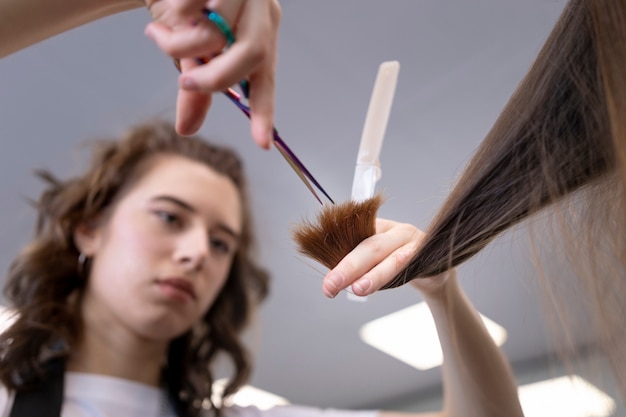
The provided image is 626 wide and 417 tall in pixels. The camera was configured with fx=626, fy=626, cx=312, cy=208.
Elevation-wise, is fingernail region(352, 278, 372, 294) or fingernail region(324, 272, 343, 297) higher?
fingernail region(324, 272, 343, 297)

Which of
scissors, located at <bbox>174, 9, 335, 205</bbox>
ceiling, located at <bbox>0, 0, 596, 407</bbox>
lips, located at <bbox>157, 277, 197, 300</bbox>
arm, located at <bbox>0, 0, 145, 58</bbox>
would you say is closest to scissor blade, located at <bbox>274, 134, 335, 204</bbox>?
scissors, located at <bbox>174, 9, 335, 205</bbox>

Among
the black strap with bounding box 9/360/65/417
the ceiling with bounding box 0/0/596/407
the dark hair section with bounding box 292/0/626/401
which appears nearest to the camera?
the dark hair section with bounding box 292/0/626/401

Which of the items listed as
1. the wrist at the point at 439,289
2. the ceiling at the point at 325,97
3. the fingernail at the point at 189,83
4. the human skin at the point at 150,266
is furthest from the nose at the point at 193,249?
the fingernail at the point at 189,83

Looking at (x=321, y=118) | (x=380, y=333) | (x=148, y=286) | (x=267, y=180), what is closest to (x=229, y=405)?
(x=148, y=286)

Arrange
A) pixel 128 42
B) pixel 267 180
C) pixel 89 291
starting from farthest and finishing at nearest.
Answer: pixel 267 180
pixel 128 42
pixel 89 291

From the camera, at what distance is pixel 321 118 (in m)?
1.65

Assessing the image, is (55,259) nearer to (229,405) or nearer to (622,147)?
(229,405)

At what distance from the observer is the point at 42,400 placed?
0.81m

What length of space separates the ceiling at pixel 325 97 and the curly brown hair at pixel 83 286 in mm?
162

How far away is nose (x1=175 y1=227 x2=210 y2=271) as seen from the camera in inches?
36.7

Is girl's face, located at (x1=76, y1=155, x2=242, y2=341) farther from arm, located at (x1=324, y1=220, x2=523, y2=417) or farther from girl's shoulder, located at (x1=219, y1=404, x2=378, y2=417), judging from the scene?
arm, located at (x1=324, y1=220, x2=523, y2=417)

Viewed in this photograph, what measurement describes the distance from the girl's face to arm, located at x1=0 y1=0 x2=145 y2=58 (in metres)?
0.41

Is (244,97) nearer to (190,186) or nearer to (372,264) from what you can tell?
(372,264)

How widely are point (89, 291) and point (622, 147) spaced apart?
2.82 ft
